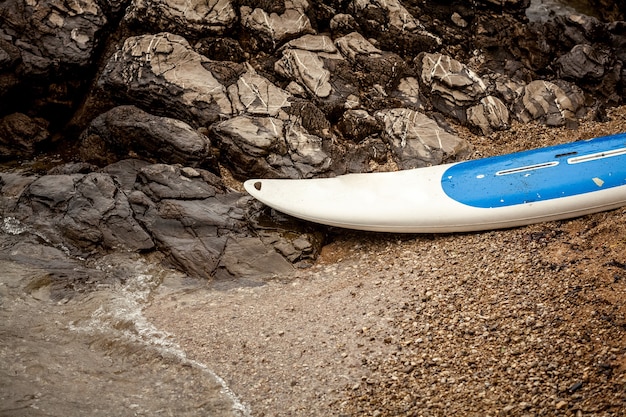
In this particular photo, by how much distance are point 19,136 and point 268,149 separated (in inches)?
151

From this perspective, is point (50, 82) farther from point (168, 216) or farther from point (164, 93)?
point (168, 216)

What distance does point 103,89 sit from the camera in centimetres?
766

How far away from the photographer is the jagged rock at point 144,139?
6.94 m

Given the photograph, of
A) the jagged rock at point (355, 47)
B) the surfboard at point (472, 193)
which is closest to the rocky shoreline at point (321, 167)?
the jagged rock at point (355, 47)

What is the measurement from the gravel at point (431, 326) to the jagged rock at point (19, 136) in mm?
3779

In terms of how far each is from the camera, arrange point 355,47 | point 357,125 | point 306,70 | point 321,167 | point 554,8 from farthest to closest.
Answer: point 554,8 < point 355,47 < point 306,70 < point 357,125 < point 321,167

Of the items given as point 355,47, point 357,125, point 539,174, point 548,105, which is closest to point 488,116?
point 548,105

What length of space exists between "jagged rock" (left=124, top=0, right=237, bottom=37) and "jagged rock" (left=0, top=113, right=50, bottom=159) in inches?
Answer: 83.8

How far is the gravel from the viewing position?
13.8 feet

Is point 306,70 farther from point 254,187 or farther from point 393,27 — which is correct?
point 254,187

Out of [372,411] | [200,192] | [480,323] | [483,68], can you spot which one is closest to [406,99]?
[483,68]

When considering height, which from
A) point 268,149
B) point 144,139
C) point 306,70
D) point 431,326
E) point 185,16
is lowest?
point 431,326

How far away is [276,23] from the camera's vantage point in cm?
791

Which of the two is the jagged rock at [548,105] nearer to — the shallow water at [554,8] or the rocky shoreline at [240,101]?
the rocky shoreline at [240,101]
